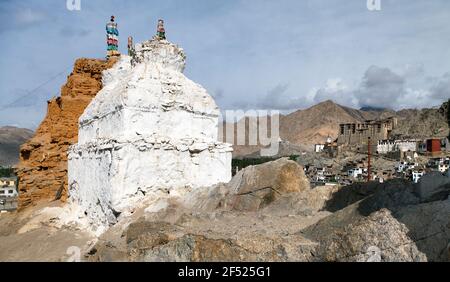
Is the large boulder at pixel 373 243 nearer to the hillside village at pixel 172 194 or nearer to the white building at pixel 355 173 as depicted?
the hillside village at pixel 172 194

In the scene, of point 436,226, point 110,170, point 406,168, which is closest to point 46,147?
point 110,170

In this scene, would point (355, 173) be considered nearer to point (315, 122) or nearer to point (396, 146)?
point (396, 146)

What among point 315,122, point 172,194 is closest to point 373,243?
point 172,194

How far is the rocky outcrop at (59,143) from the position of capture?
2311 cm

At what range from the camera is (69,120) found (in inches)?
925

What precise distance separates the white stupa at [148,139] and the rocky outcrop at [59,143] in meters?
5.12

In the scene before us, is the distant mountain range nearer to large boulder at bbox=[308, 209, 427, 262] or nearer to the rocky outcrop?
the rocky outcrop

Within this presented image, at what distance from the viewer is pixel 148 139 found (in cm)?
1502

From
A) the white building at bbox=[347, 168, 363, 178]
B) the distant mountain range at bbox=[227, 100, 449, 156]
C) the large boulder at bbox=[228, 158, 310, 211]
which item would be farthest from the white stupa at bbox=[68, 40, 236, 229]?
the distant mountain range at bbox=[227, 100, 449, 156]

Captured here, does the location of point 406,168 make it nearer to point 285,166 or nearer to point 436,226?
point 285,166

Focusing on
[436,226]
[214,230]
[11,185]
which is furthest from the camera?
[11,185]

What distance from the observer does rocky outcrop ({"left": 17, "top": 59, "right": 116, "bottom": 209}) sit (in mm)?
23109

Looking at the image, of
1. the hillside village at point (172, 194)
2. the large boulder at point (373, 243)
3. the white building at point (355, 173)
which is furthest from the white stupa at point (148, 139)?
the white building at point (355, 173)
